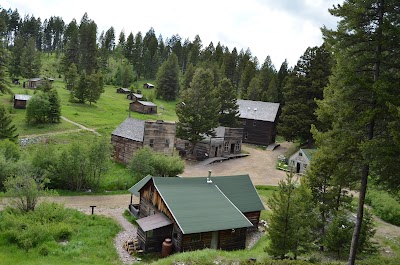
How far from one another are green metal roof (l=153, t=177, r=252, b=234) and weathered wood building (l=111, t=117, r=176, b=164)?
15.6m

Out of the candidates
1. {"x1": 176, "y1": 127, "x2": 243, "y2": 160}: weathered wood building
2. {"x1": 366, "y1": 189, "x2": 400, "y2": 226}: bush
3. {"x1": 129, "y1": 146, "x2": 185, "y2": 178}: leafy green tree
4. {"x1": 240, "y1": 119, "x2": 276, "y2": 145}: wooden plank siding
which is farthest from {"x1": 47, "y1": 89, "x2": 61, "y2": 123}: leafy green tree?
{"x1": 366, "y1": 189, "x2": 400, "y2": 226}: bush

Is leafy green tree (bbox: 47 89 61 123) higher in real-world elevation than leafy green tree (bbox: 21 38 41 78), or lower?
lower

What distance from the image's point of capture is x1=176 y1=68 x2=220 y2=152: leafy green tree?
157ft

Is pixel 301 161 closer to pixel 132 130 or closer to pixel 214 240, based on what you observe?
pixel 132 130

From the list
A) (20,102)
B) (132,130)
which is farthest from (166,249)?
(20,102)

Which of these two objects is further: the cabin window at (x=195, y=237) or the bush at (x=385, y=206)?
the bush at (x=385, y=206)

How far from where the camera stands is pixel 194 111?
159 feet

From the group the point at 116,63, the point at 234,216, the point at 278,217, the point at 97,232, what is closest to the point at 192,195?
the point at 234,216

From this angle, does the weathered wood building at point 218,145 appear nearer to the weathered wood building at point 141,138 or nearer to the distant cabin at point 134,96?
the weathered wood building at point 141,138

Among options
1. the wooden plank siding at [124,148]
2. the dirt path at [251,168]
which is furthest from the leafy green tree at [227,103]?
the wooden plank siding at [124,148]

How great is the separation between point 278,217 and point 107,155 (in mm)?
18984

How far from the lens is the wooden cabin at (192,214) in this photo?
72.1ft

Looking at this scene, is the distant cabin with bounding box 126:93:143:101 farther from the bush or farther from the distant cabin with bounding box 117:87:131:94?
the bush

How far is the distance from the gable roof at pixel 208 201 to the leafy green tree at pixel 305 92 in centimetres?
2568
